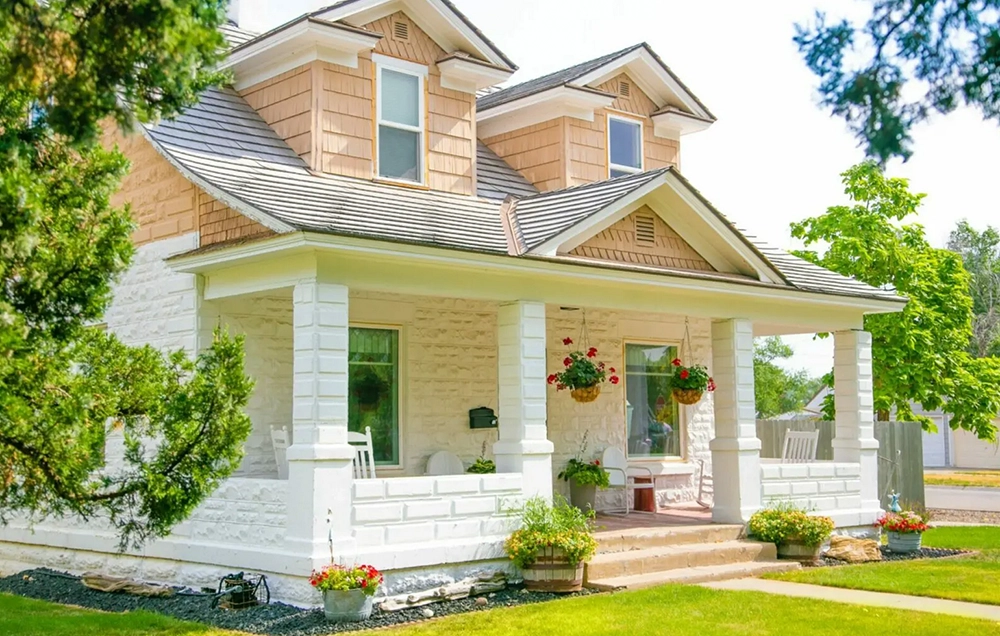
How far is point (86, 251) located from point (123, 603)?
195 inches

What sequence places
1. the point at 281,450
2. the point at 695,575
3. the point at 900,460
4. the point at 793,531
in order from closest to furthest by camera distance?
1. the point at 281,450
2. the point at 695,575
3. the point at 793,531
4. the point at 900,460

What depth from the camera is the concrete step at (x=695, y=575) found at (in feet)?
39.4

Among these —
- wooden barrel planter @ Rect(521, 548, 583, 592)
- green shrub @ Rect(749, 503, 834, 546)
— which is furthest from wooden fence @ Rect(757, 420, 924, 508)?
wooden barrel planter @ Rect(521, 548, 583, 592)

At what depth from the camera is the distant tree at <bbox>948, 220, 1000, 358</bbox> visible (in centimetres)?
5810

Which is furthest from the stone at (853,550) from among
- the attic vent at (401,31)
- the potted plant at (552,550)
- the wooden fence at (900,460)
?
the attic vent at (401,31)

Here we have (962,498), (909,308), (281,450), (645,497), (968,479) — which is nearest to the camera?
(281,450)

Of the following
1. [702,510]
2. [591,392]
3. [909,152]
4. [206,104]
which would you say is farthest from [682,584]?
[206,104]

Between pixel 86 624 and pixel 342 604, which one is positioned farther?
pixel 86 624

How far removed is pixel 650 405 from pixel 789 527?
3617 millimetres

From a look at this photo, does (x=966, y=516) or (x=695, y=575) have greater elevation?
(x=695, y=575)

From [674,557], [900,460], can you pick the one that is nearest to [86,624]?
[674,557]

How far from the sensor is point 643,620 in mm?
10211

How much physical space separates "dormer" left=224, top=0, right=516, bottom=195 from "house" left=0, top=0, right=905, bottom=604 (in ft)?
0.10

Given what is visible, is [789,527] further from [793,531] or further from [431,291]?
[431,291]
